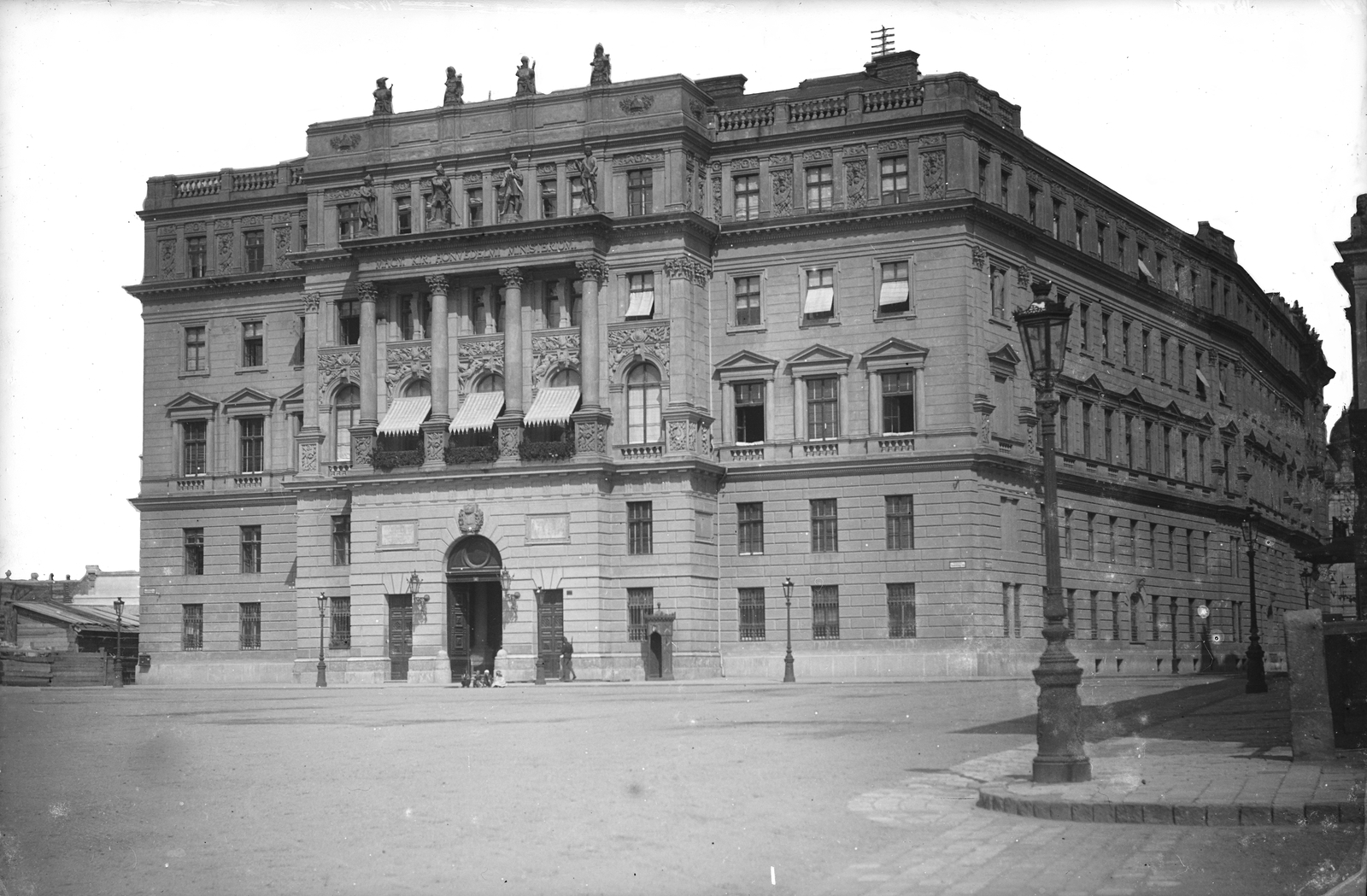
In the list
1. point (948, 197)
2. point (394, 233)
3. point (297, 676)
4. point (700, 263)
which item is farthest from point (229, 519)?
point (948, 197)

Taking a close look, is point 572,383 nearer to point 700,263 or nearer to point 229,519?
point 700,263

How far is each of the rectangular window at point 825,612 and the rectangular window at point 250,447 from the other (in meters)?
26.3

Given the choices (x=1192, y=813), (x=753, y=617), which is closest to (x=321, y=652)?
(x=753, y=617)

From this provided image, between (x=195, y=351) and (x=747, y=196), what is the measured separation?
88.1 ft

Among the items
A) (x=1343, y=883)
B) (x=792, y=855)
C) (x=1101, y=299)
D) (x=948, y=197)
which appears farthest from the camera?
(x=1101, y=299)

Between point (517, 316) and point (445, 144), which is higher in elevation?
point (445, 144)

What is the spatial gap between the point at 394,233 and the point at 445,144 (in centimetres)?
406

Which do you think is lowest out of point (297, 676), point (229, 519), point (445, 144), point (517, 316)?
point (297, 676)

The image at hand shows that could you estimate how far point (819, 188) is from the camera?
6581 centimetres

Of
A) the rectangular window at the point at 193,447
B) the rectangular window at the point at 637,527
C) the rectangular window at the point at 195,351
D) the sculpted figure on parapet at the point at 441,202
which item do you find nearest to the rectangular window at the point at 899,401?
the rectangular window at the point at 637,527

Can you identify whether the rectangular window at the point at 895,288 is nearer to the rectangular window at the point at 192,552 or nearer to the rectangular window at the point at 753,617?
the rectangular window at the point at 753,617

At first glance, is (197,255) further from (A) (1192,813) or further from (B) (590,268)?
(A) (1192,813)

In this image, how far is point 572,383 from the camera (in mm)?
65938

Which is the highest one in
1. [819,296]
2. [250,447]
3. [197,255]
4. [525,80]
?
[525,80]
